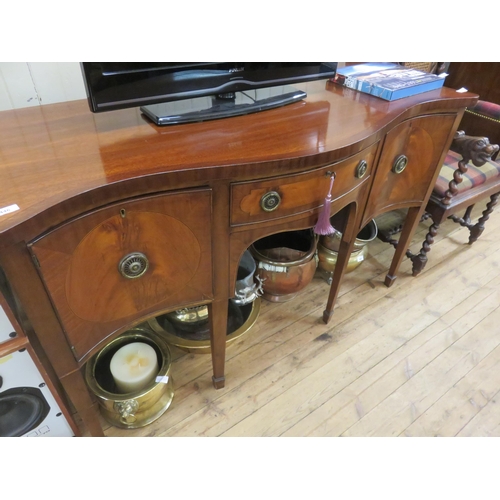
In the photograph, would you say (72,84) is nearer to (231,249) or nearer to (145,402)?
(231,249)

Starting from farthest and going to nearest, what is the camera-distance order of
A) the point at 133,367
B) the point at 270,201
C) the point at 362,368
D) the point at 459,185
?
the point at 459,185 → the point at 362,368 → the point at 133,367 → the point at 270,201

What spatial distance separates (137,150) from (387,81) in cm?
73

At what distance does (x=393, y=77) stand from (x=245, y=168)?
685mm

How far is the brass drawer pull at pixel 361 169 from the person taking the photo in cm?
84

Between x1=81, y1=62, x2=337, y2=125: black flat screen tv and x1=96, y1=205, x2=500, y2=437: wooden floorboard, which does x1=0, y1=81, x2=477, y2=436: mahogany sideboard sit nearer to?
x1=81, y1=62, x2=337, y2=125: black flat screen tv

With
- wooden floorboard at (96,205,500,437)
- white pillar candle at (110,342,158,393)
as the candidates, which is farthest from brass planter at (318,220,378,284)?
white pillar candle at (110,342,158,393)

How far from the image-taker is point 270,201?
0.73 meters

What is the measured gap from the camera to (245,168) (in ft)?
2.07

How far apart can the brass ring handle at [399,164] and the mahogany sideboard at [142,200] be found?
0.37 feet

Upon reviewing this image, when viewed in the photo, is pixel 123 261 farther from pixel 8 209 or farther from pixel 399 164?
pixel 399 164

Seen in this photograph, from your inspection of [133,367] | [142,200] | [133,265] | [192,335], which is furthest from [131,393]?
[142,200]

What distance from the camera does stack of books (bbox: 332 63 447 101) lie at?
0.95 metres

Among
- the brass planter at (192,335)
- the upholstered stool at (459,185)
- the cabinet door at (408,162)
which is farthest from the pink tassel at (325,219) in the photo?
the upholstered stool at (459,185)

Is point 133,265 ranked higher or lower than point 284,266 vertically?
higher
